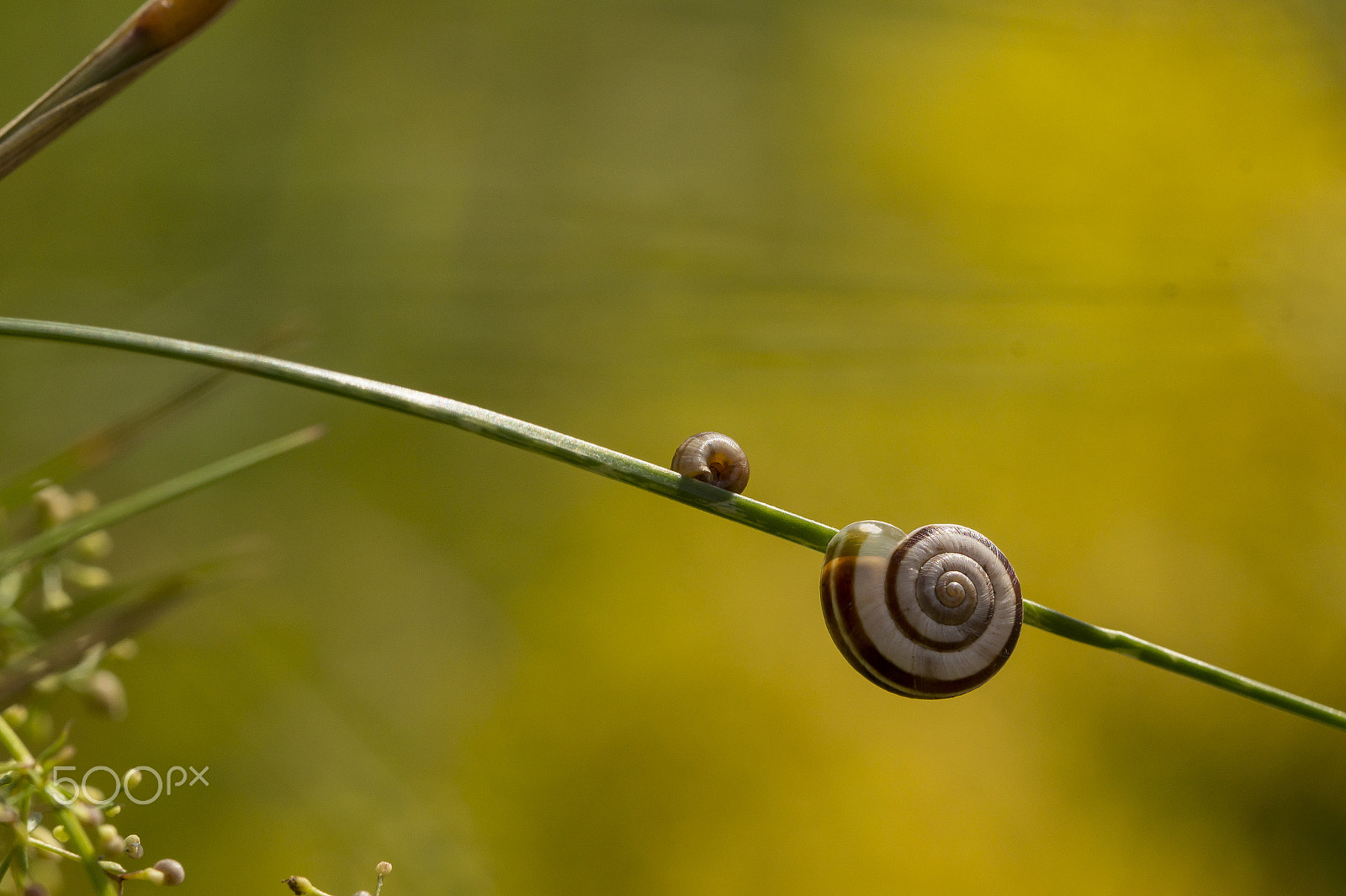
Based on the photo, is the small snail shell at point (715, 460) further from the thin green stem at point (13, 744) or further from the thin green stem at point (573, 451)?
the thin green stem at point (13, 744)

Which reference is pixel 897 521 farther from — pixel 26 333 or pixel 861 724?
pixel 26 333

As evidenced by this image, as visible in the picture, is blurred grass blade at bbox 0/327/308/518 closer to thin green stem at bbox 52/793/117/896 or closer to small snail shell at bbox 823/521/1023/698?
thin green stem at bbox 52/793/117/896

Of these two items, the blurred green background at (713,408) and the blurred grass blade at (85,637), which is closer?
the blurred grass blade at (85,637)

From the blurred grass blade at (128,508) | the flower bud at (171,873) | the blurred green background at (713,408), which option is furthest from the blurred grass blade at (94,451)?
the blurred green background at (713,408)

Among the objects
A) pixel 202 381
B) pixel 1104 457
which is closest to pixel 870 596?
pixel 202 381

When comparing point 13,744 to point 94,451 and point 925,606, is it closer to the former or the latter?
point 94,451

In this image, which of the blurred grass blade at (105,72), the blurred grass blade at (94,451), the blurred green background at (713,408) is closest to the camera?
the blurred grass blade at (105,72)
